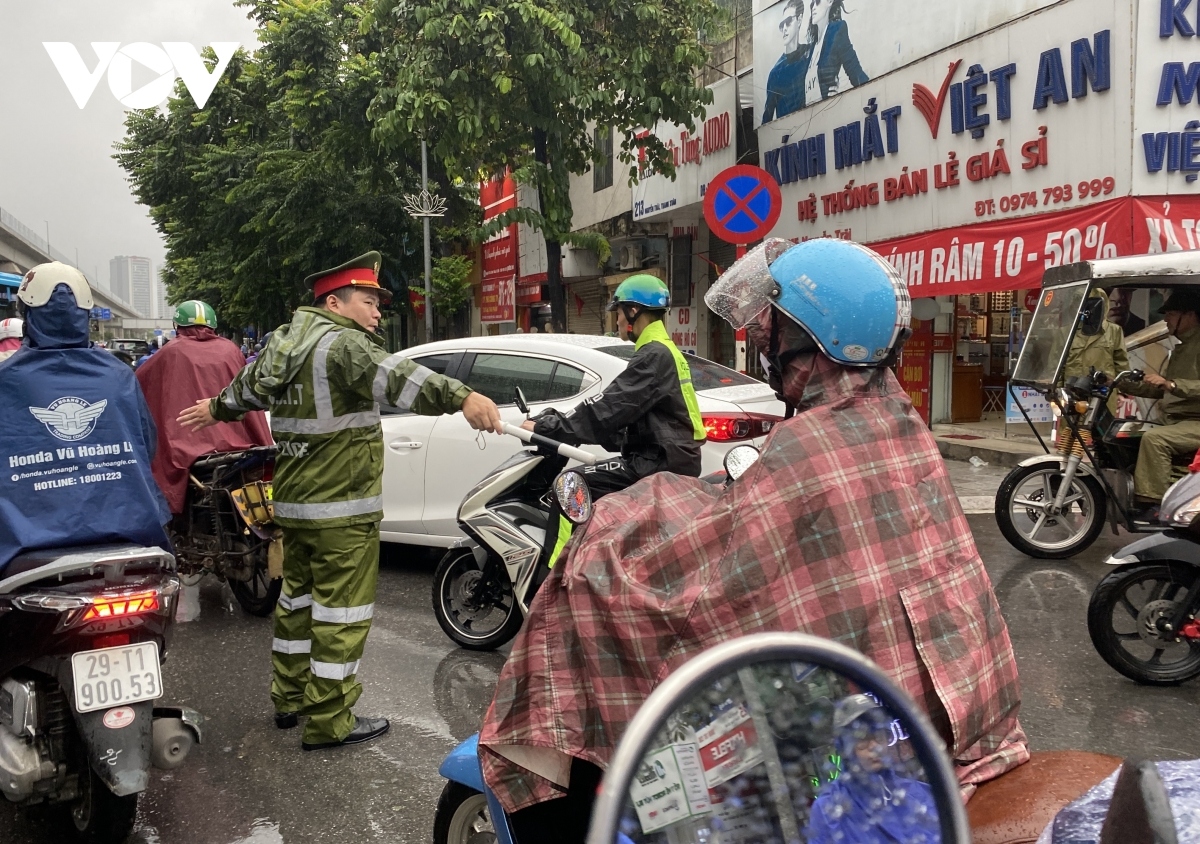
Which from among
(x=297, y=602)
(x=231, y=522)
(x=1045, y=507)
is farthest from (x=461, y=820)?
(x=1045, y=507)

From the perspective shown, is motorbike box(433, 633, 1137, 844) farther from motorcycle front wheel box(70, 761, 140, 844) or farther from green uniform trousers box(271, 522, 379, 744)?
green uniform trousers box(271, 522, 379, 744)

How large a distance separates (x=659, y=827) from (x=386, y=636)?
4274mm

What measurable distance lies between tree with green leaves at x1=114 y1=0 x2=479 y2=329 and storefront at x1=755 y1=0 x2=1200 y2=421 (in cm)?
576

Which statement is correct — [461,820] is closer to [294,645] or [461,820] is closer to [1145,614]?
[294,645]

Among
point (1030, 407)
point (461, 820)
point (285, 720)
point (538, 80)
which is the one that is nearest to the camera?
point (461, 820)

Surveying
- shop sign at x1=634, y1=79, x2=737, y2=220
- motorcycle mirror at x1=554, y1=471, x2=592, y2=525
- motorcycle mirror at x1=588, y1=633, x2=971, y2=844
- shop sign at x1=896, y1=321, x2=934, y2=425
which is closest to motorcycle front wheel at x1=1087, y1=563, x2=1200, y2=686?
motorcycle mirror at x1=554, y1=471, x2=592, y2=525

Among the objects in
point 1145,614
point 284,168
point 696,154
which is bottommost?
point 1145,614

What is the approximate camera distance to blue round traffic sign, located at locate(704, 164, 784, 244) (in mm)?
8961

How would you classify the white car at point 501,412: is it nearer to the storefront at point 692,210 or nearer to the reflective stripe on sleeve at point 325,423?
the reflective stripe on sleeve at point 325,423

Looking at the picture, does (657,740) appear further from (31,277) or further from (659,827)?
(31,277)

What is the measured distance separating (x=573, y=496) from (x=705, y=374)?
288 cm

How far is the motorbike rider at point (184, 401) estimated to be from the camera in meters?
5.63

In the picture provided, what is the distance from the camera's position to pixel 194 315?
19.6 ft

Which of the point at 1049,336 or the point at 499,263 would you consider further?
the point at 499,263
